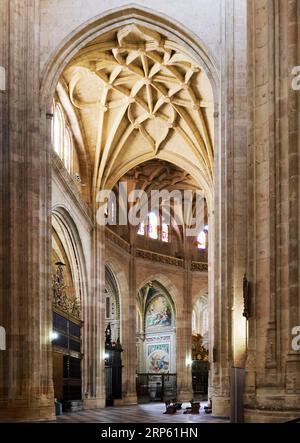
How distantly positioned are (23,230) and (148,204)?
23.2m

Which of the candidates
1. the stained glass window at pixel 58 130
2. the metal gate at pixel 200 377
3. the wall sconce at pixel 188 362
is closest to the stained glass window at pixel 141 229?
the wall sconce at pixel 188 362

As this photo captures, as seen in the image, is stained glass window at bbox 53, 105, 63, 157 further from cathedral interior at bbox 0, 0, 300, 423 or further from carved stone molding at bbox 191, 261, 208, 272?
carved stone molding at bbox 191, 261, 208, 272

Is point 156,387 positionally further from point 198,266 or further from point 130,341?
point 198,266

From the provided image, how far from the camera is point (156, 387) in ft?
146

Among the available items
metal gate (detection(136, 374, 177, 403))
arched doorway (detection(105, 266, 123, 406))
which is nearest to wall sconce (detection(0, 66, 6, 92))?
arched doorway (detection(105, 266, 123, 406))

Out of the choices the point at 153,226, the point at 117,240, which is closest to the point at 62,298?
the point at 117,240

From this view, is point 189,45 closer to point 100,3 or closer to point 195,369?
point 100,3

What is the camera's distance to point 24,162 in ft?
71.5

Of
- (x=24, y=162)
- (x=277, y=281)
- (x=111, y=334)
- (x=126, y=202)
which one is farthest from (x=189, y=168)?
(x=277, y=281)

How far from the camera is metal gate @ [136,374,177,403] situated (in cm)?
4384

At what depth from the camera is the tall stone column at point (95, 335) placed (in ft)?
108

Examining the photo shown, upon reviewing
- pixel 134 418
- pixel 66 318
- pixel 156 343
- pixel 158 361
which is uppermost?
pixel 66 318

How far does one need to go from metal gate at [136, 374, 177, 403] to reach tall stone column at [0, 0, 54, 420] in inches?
877
